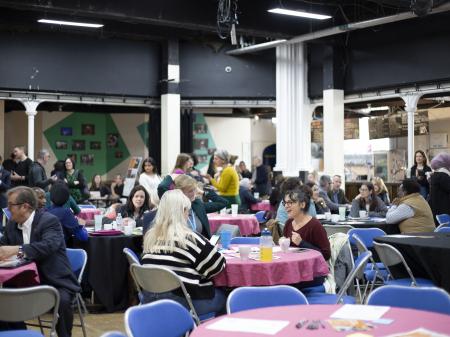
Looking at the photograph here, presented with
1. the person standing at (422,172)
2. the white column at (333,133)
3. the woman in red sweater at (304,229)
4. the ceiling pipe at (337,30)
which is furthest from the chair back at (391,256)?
the white column at (333,133)

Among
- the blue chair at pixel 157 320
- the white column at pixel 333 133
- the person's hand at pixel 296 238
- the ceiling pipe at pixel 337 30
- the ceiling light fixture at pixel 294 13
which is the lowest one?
the blue chair at pixel 157 320

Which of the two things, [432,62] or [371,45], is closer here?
[432,62]

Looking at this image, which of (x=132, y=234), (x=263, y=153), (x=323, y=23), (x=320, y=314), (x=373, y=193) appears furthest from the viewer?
(x=263, y=153)

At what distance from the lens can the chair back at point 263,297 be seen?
3.75 metres

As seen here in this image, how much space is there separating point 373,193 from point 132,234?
4231 mm

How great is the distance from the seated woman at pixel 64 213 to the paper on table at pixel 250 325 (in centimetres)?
388

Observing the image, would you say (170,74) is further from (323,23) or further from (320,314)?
(320,314)

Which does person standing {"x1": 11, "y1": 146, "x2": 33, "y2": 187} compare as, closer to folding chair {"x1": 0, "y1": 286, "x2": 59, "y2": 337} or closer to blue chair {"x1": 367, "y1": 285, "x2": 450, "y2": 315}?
folding chair {"x1": 0, "y1": 286, "x2": 59, "y2": 337}

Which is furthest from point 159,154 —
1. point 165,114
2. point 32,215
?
point 32,215

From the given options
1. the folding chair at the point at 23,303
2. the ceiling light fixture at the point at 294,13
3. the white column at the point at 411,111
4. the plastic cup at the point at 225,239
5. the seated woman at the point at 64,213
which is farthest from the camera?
the white column at the point at 411,111

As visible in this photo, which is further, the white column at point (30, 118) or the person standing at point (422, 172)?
the white column at point (30, 118)

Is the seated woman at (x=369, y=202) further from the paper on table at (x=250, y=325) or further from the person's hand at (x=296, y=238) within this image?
the paper on table at (x=250, y=325)

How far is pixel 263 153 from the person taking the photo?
2414 centimetres

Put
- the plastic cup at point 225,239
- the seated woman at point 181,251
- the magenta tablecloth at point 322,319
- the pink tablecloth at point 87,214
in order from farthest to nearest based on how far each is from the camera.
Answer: the pink tablecloth at point 87,214 → the plastic cup at point 225,239 → the seated woman at point 181,251 → the magenta tablecloth at point 322,319
